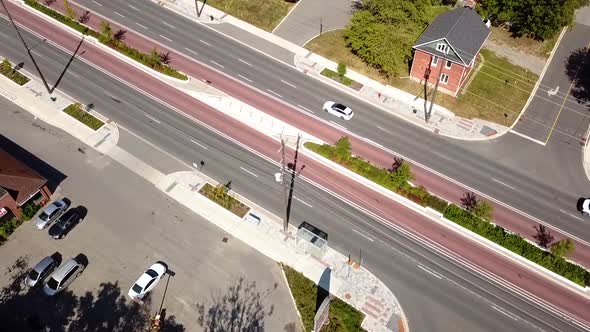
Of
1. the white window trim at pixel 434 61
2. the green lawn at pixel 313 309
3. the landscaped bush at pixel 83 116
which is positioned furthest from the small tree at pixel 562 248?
the landscaped bush at pixel 83 116

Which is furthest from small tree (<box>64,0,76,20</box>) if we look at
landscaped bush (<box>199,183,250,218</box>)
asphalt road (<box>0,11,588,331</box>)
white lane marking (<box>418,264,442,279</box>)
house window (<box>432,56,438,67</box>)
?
white lane marking (<box>418,264,442,279</box>)

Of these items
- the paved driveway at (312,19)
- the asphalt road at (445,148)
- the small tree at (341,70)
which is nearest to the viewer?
the asphalt road at (445,148)

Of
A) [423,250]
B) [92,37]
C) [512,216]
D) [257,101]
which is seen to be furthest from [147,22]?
[512,216]

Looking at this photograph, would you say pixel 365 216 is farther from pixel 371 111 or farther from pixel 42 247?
pixel 42 247

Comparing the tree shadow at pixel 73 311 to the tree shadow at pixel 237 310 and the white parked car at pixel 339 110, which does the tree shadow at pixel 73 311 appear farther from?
the white parked car at pixel 339 110

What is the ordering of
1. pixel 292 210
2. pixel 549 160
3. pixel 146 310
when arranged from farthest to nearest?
pixel 549 160 < pixel 292 210 < pixel 146 310

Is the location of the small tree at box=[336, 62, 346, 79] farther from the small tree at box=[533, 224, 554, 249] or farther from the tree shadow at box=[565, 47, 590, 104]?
the tree shadow at box=[565, 47, 590, 104]
